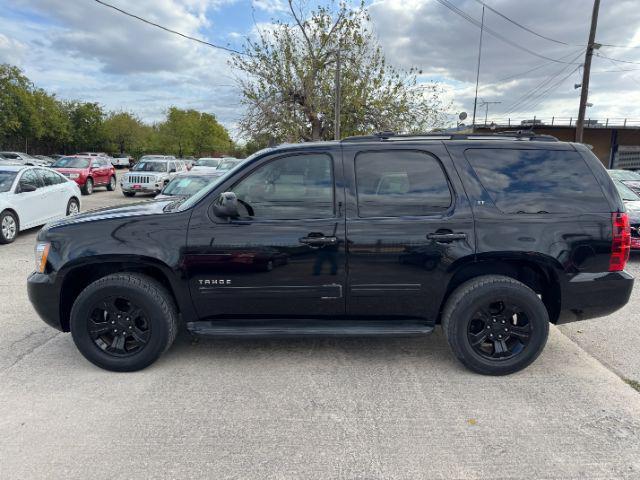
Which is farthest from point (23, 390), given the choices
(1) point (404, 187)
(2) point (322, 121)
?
(2) point (322, 121)

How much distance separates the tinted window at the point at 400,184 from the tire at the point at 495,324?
753 mm

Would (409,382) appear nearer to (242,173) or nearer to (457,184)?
(457,184)

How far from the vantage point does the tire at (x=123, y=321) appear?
3338 mm

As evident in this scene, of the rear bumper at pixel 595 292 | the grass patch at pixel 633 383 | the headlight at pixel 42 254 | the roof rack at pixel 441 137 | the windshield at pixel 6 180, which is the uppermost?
the roof rack at pixel 441 137

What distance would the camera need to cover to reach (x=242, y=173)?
3451 mm

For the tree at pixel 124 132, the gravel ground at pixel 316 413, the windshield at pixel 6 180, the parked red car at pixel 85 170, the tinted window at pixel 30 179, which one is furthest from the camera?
the tree at pixel 124 132

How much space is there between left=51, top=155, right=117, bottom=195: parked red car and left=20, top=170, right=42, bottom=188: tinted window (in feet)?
28.6

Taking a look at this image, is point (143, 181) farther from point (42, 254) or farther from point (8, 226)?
point (42, 254)

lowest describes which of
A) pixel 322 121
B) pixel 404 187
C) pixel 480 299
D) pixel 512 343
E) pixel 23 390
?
pixel 23 390

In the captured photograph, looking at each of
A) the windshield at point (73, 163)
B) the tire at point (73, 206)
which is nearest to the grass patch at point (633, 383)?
the tire at point (73, 206)

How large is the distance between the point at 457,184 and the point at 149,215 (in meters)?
2.48

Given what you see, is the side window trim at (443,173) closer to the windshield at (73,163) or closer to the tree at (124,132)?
the windshield at (73,163)

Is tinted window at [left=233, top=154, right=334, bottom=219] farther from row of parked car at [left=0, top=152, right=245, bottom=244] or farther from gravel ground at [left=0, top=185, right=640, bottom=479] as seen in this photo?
row of parked car at [left=0, top=152, right=245, bottom=244]

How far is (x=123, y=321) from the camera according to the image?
3436 millimetres
